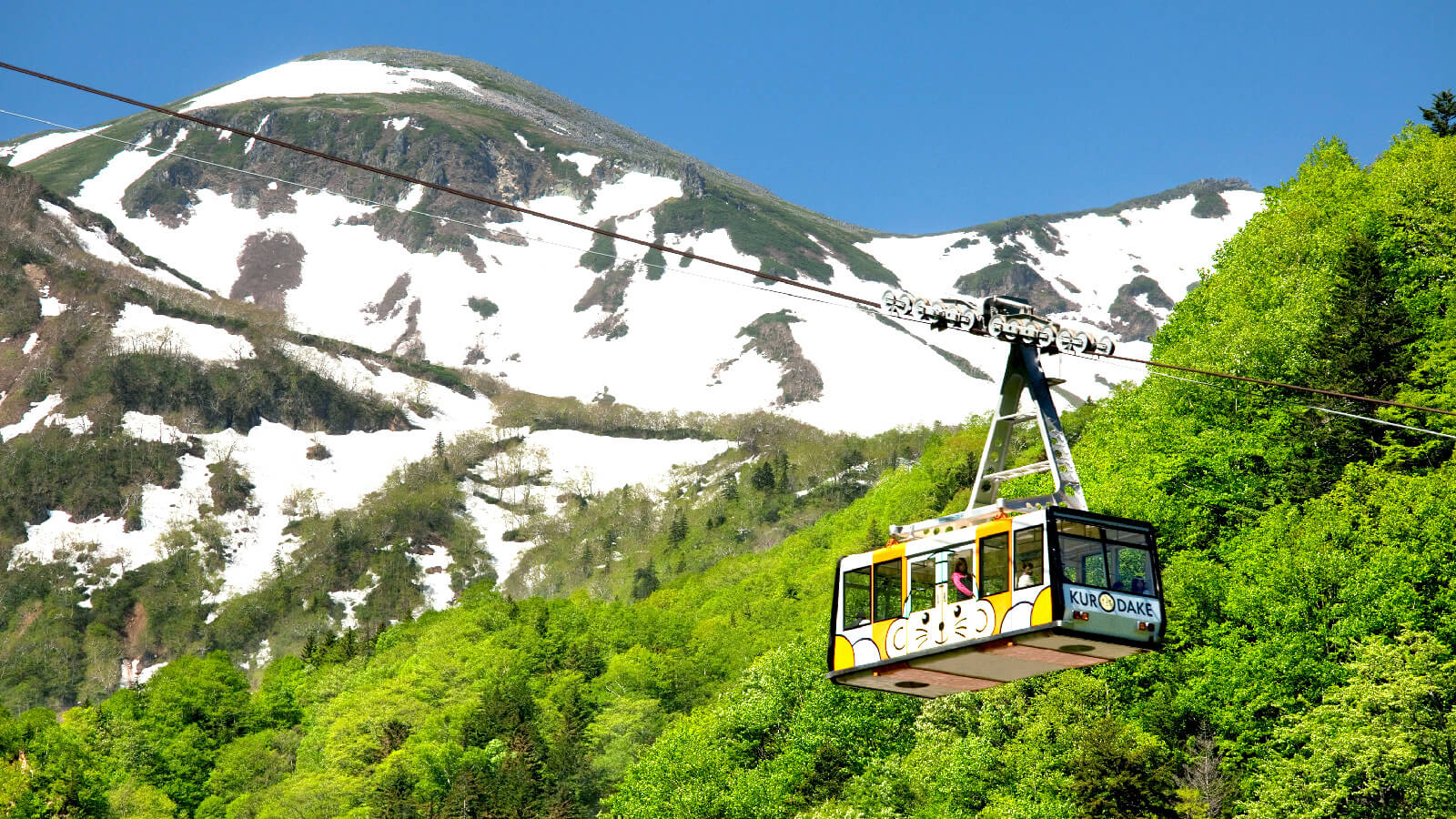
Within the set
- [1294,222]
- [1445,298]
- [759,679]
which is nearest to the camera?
[1445,298]

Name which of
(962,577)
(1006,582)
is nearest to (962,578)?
(962,577)

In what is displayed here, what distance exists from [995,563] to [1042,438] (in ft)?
14.9

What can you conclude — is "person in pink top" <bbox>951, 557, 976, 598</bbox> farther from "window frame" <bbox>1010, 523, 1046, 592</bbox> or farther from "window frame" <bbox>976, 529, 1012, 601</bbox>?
"window frame" <bbox>1010, 523, 1046, 592</bbox>

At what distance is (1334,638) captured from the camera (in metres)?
46.1

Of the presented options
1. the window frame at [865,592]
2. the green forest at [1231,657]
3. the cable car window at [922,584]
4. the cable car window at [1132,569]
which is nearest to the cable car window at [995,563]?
the cable car window at [922,584]

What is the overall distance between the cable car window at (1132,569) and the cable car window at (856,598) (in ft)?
16.3

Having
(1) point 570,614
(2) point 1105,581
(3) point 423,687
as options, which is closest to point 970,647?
(2) point 1105,581

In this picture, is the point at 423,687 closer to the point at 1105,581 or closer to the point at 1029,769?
the point at 1029,769

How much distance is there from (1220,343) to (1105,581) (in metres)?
36.6

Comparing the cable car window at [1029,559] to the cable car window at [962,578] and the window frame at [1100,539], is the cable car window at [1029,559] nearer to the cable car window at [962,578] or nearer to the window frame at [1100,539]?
the window frame at [1100,539]

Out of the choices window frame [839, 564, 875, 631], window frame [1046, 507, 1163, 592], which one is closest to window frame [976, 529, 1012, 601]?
window frame [1046, 507, 1163, 592]

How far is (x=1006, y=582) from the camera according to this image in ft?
95.8

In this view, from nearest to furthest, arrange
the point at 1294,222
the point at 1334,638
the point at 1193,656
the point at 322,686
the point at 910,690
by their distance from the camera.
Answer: the point at 910,690 < the point at 1334,638 < the point at 1193,656 < the point at 1294,222 < the point at 322,686

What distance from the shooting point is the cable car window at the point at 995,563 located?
1153 inches
